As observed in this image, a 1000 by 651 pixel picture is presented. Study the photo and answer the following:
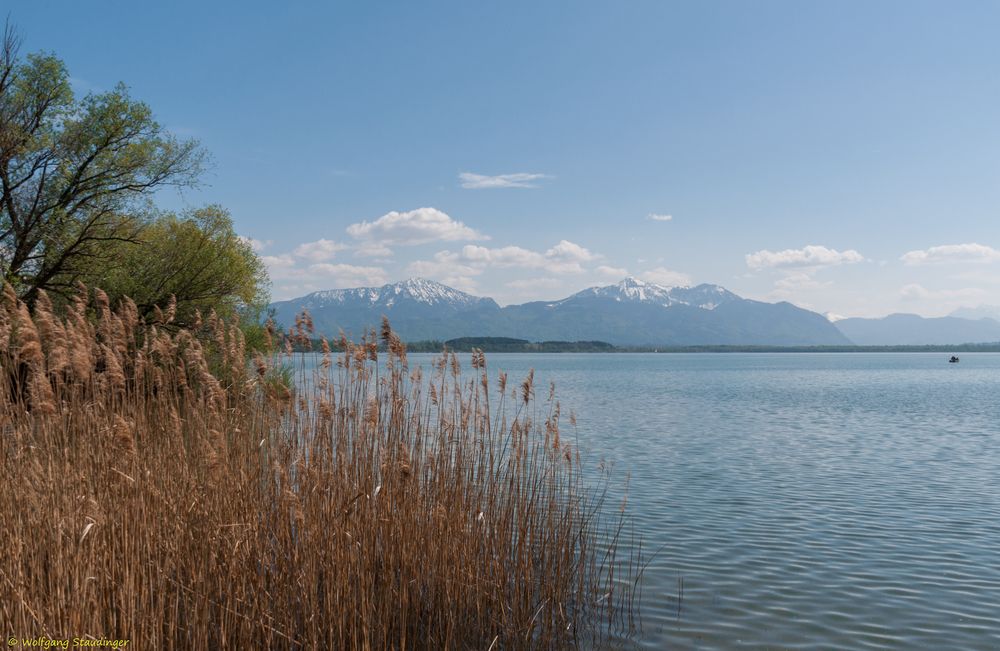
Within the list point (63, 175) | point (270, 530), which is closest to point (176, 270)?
point (63, 175)

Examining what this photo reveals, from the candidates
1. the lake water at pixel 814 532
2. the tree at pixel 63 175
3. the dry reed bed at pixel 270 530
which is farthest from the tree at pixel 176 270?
the dry reed bed at pixel 270 530

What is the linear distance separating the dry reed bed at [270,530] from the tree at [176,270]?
18.4 m

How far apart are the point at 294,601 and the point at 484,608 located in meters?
1.96

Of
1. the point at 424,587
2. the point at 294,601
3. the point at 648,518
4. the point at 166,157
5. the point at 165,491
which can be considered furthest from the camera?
the point at 166,157

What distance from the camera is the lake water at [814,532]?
803 cm

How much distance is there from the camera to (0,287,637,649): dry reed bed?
457 centimetres

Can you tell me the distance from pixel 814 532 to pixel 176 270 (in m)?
22.6

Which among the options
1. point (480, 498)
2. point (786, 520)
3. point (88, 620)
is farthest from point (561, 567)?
point (786, 520)

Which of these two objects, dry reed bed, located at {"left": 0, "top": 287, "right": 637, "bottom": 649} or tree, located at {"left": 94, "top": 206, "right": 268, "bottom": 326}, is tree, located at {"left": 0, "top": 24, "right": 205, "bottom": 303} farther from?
dry reed bed, located at {"left": 0, "top": 287, "right": 637, "bottom": 649}

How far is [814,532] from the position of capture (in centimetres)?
1229

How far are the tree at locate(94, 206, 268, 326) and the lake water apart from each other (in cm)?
1481

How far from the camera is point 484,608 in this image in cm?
634

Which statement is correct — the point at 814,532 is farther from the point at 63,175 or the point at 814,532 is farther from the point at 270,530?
the point at 63,175

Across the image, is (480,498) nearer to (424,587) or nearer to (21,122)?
(424,587)
